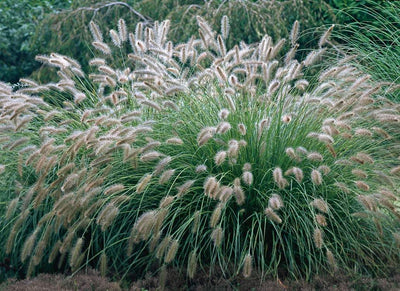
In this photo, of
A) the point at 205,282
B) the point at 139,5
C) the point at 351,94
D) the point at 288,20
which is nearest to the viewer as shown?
the point at 205,282

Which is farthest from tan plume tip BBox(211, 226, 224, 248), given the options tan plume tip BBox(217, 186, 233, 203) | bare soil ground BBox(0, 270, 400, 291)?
bare soil ground BBox(0, 270, 400, 291)

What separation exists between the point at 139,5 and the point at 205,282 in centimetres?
691

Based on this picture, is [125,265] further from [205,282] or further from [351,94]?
[351,94]

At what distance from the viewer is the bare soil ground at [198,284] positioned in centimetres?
350

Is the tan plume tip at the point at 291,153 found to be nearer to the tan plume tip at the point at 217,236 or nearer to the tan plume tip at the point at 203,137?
the tan plume tip at the point at 203,137

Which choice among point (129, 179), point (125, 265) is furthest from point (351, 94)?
point (125, 265)

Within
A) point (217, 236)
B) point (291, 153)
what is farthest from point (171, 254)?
point (291, 153)

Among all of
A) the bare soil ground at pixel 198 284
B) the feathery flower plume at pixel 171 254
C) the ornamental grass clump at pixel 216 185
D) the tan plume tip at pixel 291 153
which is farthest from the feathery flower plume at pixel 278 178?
the feathery flower plume at pixel 171 254

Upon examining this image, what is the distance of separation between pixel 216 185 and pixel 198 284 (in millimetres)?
687

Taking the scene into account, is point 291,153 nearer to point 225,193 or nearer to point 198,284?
point 225,193

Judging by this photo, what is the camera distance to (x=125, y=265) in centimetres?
404

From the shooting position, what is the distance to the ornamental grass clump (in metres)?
3.69

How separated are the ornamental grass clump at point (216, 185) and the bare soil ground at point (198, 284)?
0.09 metres

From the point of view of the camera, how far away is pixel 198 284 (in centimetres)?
370
